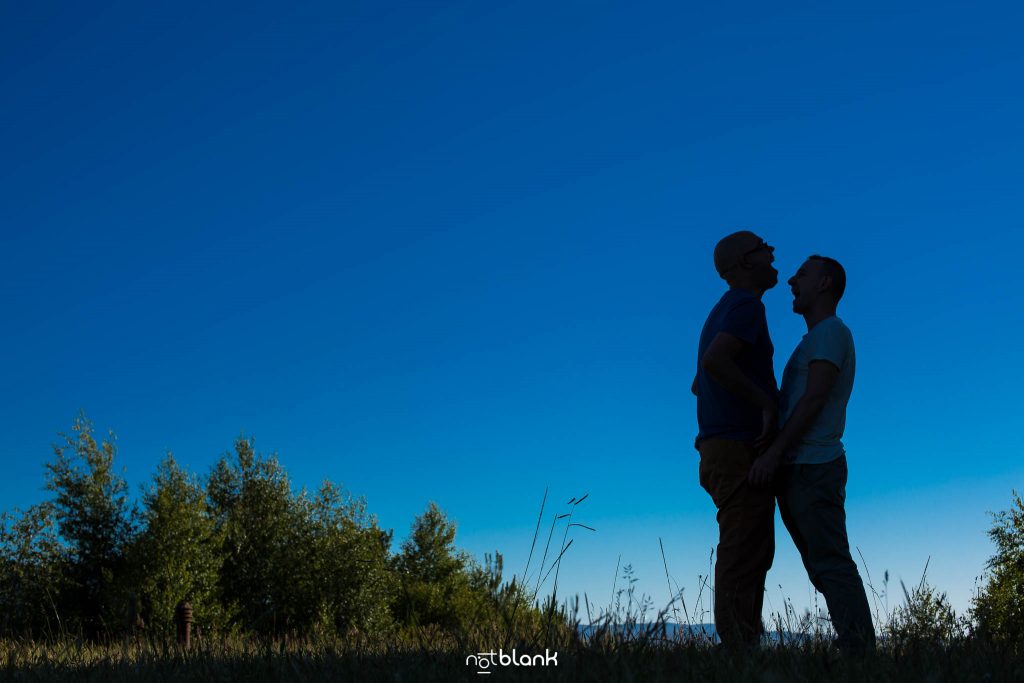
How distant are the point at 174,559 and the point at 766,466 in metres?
35.5

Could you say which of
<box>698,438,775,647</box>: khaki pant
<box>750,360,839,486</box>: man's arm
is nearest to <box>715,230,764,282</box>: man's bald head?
<box>750,360,839,486</box>: man's arm

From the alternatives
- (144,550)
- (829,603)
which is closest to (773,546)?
(829,603)

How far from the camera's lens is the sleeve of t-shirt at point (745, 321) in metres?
5.63

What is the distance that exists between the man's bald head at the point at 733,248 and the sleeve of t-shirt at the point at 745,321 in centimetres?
43

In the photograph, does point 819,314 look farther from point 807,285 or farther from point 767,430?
point 767,430

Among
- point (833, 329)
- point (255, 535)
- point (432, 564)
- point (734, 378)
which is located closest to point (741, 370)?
point (734, 378)

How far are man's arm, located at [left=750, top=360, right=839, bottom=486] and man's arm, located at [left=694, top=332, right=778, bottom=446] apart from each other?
13 cm

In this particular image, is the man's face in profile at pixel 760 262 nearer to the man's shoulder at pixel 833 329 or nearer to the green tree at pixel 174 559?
the man's shoulder at pixel 833 329

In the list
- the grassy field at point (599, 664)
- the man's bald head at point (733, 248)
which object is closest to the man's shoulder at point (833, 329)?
the man's bald head at point (733, 248)

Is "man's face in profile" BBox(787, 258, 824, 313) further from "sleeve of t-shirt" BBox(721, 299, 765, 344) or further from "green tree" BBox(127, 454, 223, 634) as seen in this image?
"green tree" BBox(127, 454, 223, 634)

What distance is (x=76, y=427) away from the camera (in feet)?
128

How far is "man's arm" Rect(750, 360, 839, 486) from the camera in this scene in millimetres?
5328

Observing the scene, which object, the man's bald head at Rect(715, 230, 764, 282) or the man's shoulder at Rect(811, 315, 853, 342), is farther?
the man's bald head at Rect(715, 230, 764, 282)

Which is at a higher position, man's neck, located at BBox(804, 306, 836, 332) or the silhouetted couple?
man's neck, located at BBox(804, 306, 836, 332)
